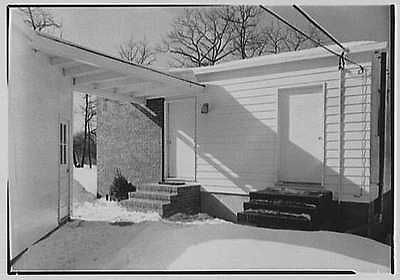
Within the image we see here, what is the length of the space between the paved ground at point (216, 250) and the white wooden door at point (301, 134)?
0.39 meters

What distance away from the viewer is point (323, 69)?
8.10 feet

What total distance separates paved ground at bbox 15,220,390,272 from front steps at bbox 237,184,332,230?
0.19ft

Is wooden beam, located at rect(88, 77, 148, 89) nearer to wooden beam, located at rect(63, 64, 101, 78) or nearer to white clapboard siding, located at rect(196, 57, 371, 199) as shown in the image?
wooden beam, located at rect(63, 64, 101, 78)

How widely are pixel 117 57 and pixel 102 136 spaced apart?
0.52 metres

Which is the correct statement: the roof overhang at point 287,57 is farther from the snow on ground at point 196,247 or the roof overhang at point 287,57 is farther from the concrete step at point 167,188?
the snow on ground at point 196,247

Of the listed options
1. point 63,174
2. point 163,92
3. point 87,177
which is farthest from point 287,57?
point 63,174

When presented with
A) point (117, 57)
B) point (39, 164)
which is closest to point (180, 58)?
point (117, 57)

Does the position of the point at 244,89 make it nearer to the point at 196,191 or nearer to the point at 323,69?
the point at 323,69

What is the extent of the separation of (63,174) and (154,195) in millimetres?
594

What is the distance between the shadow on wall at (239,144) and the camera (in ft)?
8.32

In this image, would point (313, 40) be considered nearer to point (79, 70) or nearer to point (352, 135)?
point (352, 135)

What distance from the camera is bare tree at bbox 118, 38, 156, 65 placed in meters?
2.50

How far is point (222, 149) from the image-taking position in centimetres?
260

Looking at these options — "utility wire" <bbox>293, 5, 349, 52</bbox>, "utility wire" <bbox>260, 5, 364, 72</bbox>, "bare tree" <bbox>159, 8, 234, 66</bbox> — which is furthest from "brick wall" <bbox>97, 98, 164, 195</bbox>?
"utility wire" <bbox>293, 5, 349, 52</bbox>
